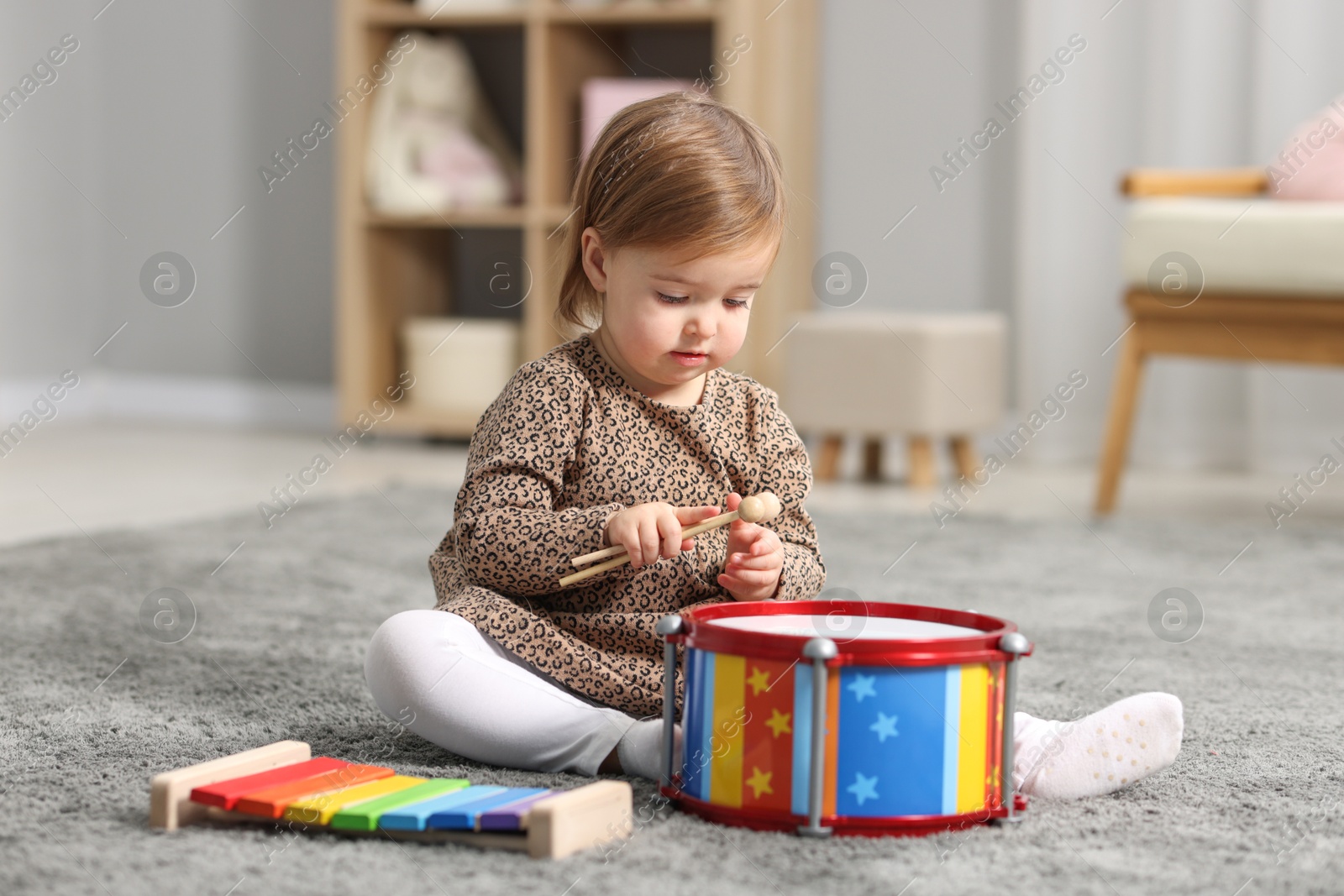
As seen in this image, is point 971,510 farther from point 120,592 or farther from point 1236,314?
point 120,592

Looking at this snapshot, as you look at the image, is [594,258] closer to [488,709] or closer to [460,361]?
[488,709]

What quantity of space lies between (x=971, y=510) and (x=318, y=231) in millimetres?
1850

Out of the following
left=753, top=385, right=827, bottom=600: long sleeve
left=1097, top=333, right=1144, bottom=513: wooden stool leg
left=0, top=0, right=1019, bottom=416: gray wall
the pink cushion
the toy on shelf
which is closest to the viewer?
left=753, top=385, right=827, bottom=600: long sleeve

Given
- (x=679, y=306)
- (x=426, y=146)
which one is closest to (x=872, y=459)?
(x=426, y=146)

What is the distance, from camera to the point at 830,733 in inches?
29.7

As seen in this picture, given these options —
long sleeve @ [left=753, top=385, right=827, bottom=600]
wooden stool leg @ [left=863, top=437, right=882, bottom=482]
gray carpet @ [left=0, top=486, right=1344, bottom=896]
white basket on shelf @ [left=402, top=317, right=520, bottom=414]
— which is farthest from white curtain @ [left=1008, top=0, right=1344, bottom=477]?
long sleeve @ [left=753, top=385, right=827, bottom=600]

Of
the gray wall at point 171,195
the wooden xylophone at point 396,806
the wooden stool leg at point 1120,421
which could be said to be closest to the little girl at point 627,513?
the wooden xylophone at point 396,806

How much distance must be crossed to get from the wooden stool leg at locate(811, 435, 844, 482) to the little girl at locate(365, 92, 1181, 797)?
1.57 meters

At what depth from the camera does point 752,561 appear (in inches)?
36.2

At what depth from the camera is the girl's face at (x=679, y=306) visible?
933mm

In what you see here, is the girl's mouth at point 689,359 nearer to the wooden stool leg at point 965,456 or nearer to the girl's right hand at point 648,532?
the girl's right hand at point 648,532

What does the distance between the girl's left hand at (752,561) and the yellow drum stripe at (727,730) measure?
143 millimetres

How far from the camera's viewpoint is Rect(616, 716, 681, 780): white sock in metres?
0.89

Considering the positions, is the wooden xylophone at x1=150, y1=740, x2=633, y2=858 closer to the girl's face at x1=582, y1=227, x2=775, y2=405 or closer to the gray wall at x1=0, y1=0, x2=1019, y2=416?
the girl's face at x1=582, y1=227, x2=775, y2=405
